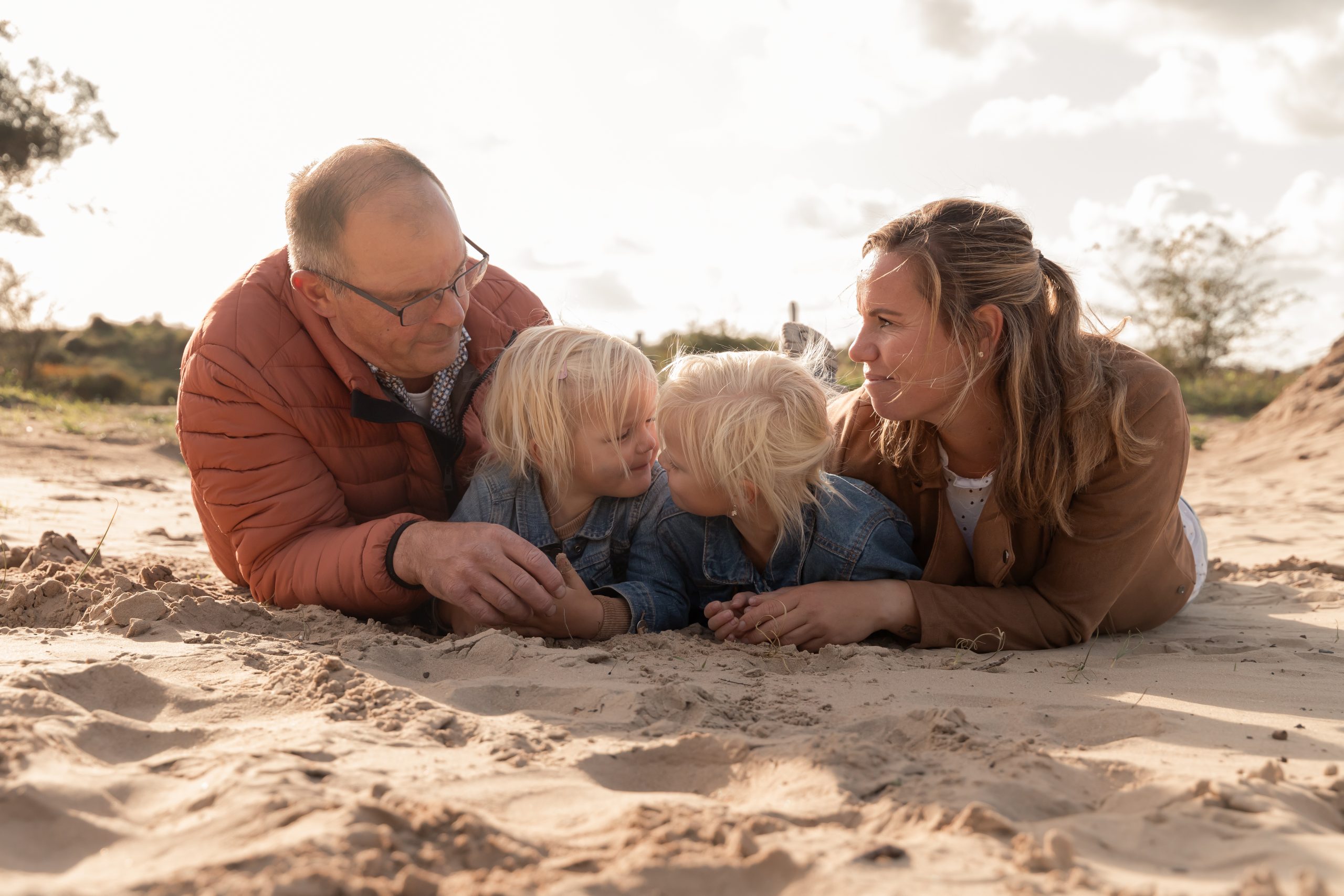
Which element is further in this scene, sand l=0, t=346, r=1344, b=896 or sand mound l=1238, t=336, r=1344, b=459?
sand mound l=1238, t=336, r=1344, b=459

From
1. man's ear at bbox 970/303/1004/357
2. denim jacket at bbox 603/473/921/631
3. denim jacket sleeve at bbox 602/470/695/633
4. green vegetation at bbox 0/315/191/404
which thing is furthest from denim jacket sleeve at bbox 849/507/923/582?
green vegetation at bbox 0/315/191/404

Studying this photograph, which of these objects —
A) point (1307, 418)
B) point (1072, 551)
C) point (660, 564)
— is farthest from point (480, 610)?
point (1307, 418)

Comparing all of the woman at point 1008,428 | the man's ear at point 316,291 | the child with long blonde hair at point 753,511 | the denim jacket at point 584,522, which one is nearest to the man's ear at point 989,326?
the woman at point 1008,428

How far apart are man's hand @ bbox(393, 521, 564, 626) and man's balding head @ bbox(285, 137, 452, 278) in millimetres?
955

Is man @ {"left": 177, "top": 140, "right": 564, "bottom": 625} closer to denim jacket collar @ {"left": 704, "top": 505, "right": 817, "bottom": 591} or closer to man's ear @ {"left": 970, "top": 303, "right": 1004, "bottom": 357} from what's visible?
denim jacket collar @ {"left": 704, "top": 505, "right": 817, "bottom": 591}

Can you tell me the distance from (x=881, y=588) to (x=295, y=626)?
1815mm

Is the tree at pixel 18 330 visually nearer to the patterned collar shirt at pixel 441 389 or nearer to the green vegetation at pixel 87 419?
the green vegetation at pixel 87 419

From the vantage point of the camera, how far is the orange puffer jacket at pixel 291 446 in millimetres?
3299

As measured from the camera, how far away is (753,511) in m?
3.40

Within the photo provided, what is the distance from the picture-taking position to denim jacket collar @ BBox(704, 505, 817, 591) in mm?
3471

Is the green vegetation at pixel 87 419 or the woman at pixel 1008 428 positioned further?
the green vegetation at pixel 87 419

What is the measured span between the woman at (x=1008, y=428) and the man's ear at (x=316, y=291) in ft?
5.36

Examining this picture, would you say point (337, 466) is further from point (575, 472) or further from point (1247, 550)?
point (1247, 550)

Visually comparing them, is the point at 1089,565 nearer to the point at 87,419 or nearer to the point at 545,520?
the point at 545,520
